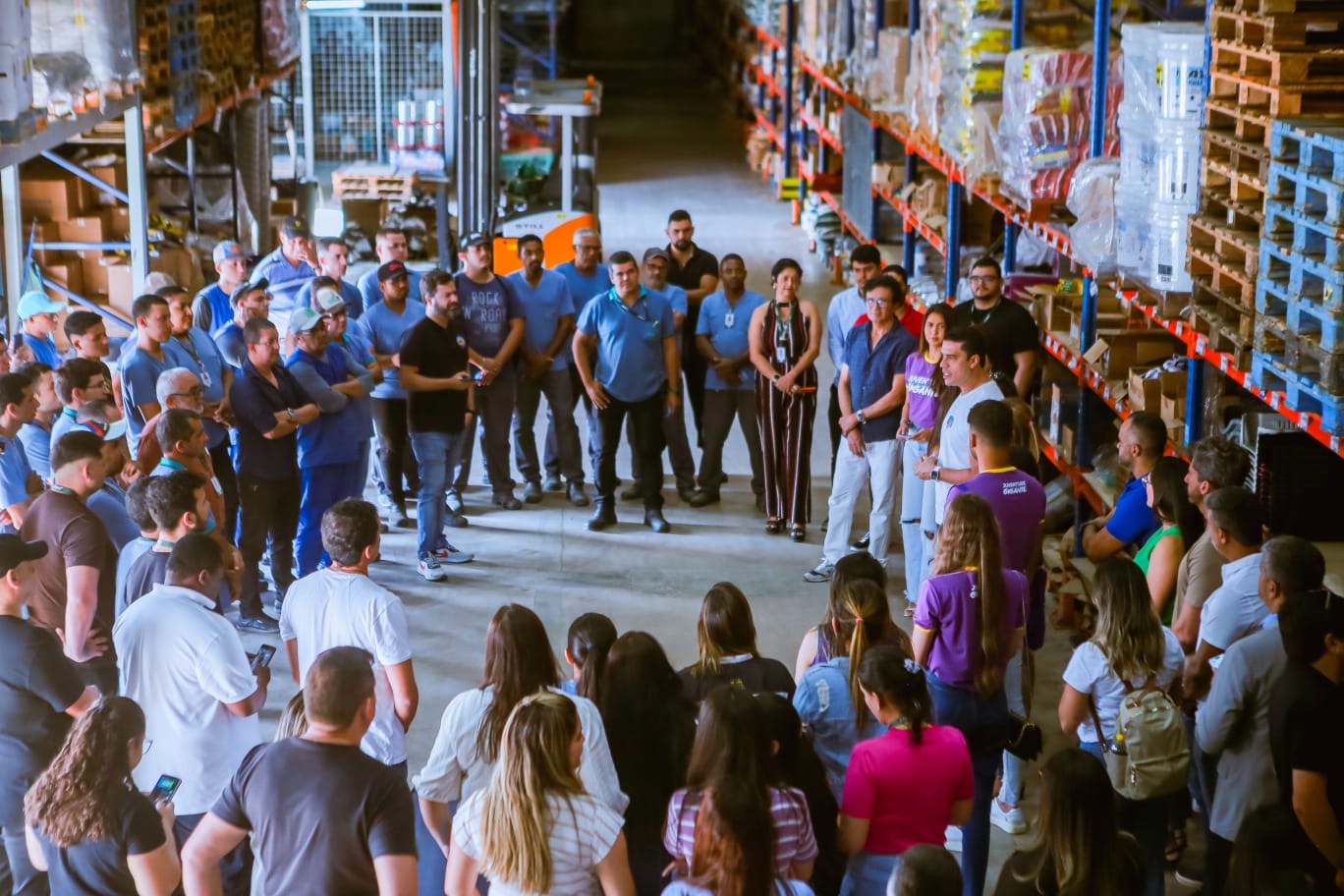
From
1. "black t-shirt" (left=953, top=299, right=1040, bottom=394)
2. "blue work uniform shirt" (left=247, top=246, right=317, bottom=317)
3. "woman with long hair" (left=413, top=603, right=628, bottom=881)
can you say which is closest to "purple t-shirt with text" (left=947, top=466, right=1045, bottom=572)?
"woman with long hair" (left=413, top=603, right=628, bottom=881)

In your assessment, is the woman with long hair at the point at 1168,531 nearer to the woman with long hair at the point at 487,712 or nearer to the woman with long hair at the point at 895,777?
the woman with long hair at the point at 895,777

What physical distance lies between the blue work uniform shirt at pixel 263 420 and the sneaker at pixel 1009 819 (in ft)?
13.2

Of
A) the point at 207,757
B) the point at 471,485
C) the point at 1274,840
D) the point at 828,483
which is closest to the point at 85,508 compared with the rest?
the point at 207,757

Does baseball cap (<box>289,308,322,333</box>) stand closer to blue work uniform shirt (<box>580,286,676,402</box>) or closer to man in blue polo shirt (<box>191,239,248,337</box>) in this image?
man in blue polo shirt (<box>191,239,248,337</box>)

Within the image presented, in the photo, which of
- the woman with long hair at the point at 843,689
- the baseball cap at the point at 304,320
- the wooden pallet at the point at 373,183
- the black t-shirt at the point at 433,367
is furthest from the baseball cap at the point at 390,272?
the wooden pallet at the point at 373,183

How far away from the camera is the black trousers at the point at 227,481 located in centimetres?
843

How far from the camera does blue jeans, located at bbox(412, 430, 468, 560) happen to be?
894 centimetres

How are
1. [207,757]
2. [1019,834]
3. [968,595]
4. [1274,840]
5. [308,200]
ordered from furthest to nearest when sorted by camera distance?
[308,200] → [1019,834] → [968,595] → [207,757] → [1274,840]

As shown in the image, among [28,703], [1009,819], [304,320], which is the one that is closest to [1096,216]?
[1009,819]

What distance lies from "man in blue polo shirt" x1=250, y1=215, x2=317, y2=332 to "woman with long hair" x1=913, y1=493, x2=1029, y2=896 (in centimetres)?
A: 583

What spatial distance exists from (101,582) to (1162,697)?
12.9 ft

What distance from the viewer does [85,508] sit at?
5.86m

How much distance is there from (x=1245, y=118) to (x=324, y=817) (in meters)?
4.88

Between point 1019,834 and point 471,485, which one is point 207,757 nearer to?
point 1019,834
